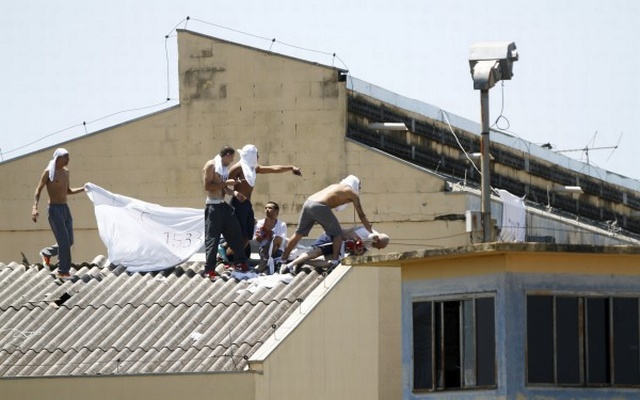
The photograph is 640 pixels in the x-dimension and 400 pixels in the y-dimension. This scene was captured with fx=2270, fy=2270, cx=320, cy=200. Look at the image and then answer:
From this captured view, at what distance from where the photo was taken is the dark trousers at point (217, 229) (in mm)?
32781

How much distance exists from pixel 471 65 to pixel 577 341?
436 cm

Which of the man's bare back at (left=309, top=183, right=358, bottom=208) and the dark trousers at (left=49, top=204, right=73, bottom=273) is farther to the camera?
the dark trousers at (left=49, top=204, right=73, bottom=273)

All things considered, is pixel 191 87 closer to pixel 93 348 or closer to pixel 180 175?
pixel 180 175

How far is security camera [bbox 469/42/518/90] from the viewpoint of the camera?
27578 millimetres

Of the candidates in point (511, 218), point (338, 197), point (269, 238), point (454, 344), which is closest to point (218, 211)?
point (269, 238)

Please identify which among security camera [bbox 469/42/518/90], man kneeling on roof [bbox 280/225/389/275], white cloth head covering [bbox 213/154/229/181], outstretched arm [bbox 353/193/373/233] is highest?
security camera [bbox 469/42/518/90]

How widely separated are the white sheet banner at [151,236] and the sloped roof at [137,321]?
0.24 m

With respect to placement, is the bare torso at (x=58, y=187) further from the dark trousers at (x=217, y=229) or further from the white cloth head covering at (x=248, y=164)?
the white cloth head covering at (x=248, y=164)

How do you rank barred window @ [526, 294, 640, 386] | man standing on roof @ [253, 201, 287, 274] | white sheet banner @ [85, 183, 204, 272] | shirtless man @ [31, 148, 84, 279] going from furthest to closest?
1. white sheet banner @ [85, 183, 204, 272]
2. man standing on roof @ [253, 201, 287, 274]
3. shirtless man @ [31, 148, 84, 279]
4. barred window @ [526, 294, 640, 386]

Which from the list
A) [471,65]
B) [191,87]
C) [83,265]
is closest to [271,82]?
[191,87]

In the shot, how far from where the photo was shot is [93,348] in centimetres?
3152

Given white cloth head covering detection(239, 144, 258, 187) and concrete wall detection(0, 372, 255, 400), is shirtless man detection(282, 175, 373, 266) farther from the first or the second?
concrete wall detection(0, 372, 255, 400)

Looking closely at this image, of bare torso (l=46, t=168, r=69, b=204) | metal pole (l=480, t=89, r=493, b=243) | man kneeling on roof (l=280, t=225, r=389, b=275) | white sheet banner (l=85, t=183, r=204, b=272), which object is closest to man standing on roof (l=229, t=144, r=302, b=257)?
man kneeling on roof (l=280, t=225, r=389, b=275)

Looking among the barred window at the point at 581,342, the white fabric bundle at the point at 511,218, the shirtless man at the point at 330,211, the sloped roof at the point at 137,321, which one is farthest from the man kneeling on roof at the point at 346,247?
the barred window at the point at 581,342
